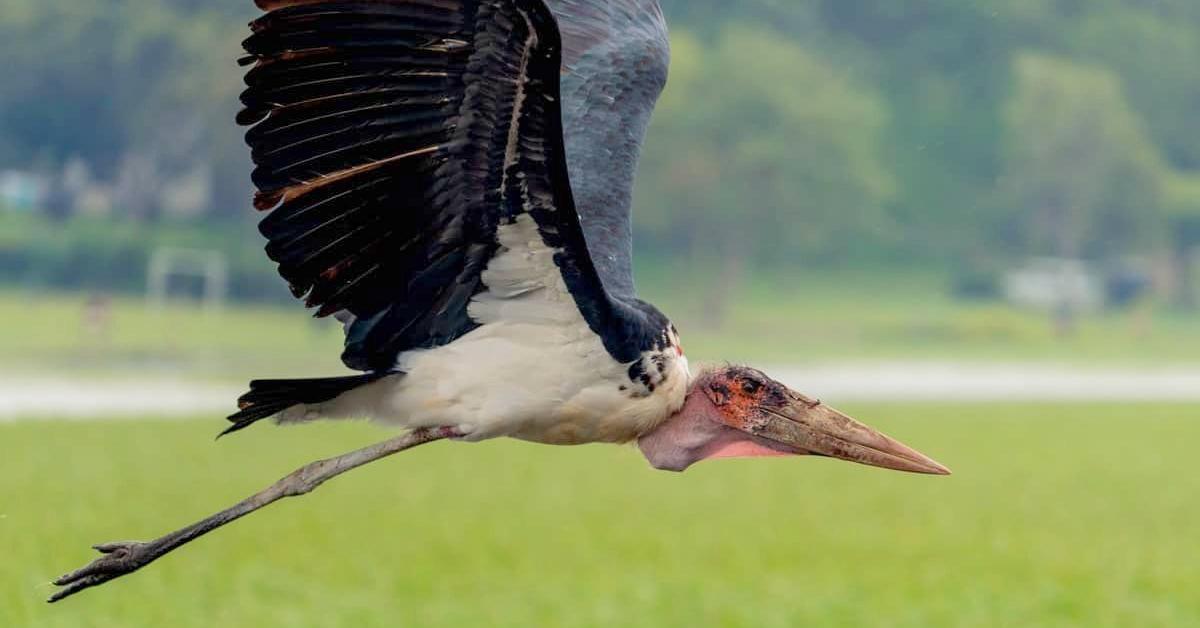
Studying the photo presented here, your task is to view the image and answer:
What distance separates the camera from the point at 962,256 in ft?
224

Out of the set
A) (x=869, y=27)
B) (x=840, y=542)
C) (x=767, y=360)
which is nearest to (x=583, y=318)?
(x=840, y=542)

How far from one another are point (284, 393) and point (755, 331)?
5077 centimetres

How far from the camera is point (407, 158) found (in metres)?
5.50

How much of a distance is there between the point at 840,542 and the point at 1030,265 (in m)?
51.8

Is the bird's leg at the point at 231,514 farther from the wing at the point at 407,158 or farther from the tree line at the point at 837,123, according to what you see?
the tree line at the point at 837,123

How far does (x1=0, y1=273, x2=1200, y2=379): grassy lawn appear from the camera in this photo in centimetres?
4434

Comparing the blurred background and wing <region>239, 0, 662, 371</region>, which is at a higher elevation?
the blurred background

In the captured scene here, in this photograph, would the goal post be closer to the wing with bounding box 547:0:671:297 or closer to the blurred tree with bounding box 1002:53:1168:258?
the blurred tree with bounding box 1002:53:1168:258

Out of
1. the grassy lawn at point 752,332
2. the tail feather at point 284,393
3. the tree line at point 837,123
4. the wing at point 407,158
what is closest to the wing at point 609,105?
the wing at point 407,158

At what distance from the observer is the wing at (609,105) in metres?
7.04

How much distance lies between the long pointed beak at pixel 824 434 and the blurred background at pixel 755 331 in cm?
723

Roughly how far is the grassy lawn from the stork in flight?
105 feet

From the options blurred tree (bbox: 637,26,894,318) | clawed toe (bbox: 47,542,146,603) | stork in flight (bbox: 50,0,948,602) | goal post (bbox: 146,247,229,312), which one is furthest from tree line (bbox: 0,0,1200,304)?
stork in flight (bbox: 50,0,948,602)

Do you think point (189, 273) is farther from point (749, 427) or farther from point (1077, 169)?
point (749, 427)
